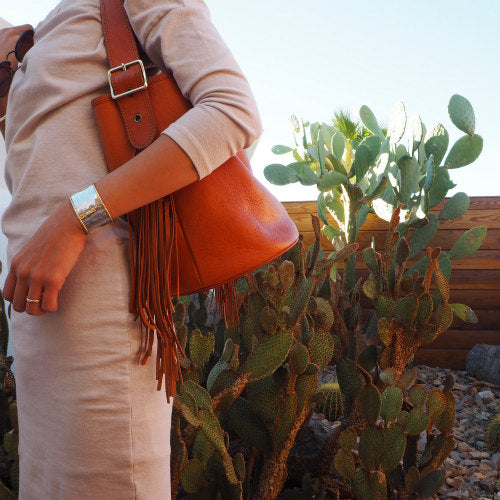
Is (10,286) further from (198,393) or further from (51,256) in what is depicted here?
(198,393)

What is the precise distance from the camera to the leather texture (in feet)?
2.25

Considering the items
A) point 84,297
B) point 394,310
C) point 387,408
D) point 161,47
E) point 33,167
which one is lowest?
point 387,408

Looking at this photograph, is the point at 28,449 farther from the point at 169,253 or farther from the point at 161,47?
the point at 161,47

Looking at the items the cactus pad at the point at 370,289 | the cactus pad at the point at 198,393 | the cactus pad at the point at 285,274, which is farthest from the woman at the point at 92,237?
the cactus pad at the point at 370,289

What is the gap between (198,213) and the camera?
2.34 feet

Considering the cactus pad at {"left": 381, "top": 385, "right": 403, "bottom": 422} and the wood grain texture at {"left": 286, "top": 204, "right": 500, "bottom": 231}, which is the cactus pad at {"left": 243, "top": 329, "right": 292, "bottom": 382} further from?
the wood grain texture at {"left": 286, "top": 204, "right": 500, "bottom": 231}

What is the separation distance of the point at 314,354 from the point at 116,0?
1.09 metres

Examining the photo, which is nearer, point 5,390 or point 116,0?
point 116,0

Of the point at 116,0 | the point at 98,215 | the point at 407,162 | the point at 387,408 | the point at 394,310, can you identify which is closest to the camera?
Answer: the point at 98,215

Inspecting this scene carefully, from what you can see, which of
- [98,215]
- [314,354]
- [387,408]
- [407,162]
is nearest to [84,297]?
[98,215]

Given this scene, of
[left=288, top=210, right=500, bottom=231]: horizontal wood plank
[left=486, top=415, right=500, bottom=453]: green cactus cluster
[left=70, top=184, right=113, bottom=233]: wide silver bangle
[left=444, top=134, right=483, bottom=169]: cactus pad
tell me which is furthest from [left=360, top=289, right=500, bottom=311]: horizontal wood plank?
[left=70, top=184, right=113, bottom=233]: wide silver bangle

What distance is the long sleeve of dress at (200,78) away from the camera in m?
0.65

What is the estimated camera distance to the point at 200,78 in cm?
67

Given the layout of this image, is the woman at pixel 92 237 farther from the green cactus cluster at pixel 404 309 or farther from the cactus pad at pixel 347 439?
the green cactus cluster at pixel 404 309
